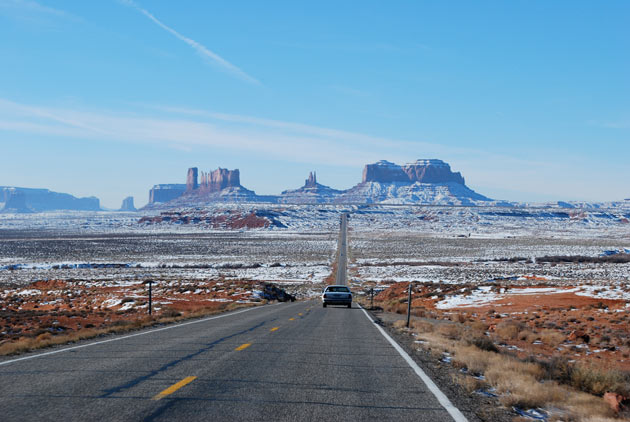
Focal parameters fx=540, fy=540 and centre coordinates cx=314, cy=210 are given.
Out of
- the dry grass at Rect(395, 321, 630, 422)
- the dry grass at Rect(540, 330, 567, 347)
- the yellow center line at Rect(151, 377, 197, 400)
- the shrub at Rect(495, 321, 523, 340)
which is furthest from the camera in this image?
the shrub at Rect(495, 321, 523, 340)

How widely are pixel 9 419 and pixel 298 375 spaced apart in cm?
385

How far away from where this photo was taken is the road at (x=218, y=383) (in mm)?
5766

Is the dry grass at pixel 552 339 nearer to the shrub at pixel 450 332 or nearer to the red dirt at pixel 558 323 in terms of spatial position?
the red dirt at pixel 558 323

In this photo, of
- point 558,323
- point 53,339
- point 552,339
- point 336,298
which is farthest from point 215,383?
point 336,298

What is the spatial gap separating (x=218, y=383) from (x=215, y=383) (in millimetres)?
39

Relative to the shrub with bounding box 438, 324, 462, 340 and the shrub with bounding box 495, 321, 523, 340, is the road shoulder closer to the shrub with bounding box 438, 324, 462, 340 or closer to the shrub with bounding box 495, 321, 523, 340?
the shrub with bounding box 438, 324, 462, 340

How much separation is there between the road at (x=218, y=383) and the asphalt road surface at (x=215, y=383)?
12mm

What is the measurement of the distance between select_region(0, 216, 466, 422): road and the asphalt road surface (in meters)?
0.01

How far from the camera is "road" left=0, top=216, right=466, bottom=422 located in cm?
577

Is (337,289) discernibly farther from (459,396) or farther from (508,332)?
(459,396)

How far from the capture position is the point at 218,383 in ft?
23.6

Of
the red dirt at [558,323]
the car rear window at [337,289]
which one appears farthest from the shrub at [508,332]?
the car rear window at [337,289]

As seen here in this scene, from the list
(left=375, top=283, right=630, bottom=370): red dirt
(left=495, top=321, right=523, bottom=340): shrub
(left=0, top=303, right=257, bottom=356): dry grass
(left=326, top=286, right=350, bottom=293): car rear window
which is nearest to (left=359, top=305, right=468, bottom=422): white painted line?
(left=375, top=283, right=630, bottom=370): red dirt

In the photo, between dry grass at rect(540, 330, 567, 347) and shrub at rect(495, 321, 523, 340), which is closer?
dry grass at rect(540, 330, 567, 347)
